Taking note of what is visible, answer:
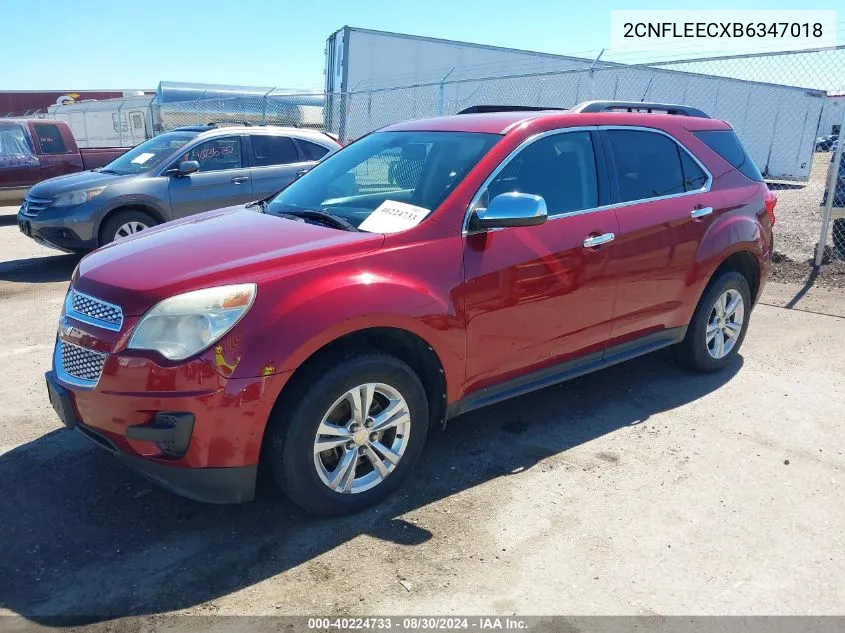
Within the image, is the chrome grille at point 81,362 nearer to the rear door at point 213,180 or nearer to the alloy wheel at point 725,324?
the alloy wheel at point 725,324

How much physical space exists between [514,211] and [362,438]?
131 centimetres

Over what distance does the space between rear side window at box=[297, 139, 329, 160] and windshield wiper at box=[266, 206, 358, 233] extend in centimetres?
551

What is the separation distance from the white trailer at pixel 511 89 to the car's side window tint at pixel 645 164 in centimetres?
731

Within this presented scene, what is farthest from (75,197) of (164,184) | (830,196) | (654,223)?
(830,196)

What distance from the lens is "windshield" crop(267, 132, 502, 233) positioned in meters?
3.46

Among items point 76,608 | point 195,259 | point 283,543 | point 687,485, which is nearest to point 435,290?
point 195,259

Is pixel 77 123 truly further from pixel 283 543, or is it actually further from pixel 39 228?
pixel 283 543

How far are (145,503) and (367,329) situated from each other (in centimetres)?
139

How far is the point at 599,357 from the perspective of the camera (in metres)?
4.18

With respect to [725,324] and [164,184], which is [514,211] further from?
[164,184]

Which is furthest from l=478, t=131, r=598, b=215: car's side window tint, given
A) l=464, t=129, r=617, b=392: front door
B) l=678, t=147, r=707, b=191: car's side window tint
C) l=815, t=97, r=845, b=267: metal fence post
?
l=815, t=97, r=845, b=267: metal fence post

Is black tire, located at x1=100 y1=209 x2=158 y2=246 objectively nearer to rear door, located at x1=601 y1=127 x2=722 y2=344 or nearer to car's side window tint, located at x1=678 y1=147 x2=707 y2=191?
rear door, located at x1=601 y1=127 x2=722 y2=344

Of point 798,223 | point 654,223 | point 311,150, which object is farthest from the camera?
point 798,223

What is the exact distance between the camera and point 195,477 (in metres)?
2.78
